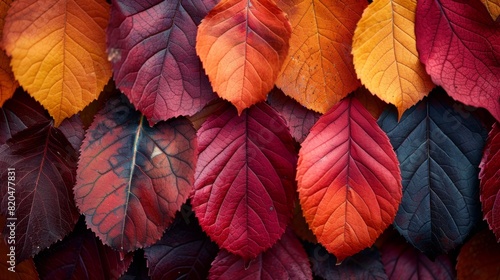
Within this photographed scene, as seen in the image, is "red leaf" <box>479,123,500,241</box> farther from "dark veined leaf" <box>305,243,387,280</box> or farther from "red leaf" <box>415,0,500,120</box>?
"dark veined leaf" <box>305,243,387,280</box>

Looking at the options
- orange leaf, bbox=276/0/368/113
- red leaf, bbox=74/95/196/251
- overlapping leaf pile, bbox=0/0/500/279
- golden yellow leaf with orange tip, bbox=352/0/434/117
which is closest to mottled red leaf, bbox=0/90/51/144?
overlapping leaf pile, bbox=0/0/500/279

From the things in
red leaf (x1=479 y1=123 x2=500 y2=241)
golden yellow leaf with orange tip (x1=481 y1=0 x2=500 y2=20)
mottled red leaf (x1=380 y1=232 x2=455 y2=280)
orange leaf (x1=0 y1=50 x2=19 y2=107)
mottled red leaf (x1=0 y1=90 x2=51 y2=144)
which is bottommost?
mottled red leaf (x1=380 y1=232 x2=455 y2=280)

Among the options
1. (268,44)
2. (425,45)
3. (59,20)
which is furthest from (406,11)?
(59,20)

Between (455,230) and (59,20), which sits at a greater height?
(59,20)

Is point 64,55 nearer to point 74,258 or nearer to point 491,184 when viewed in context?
point 74,258

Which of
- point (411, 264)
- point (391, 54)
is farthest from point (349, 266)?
point (391, 54)

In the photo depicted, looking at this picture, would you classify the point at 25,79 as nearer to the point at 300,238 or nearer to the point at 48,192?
the point at 48,192

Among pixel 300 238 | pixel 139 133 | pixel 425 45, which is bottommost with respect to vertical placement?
pixel 300 238
